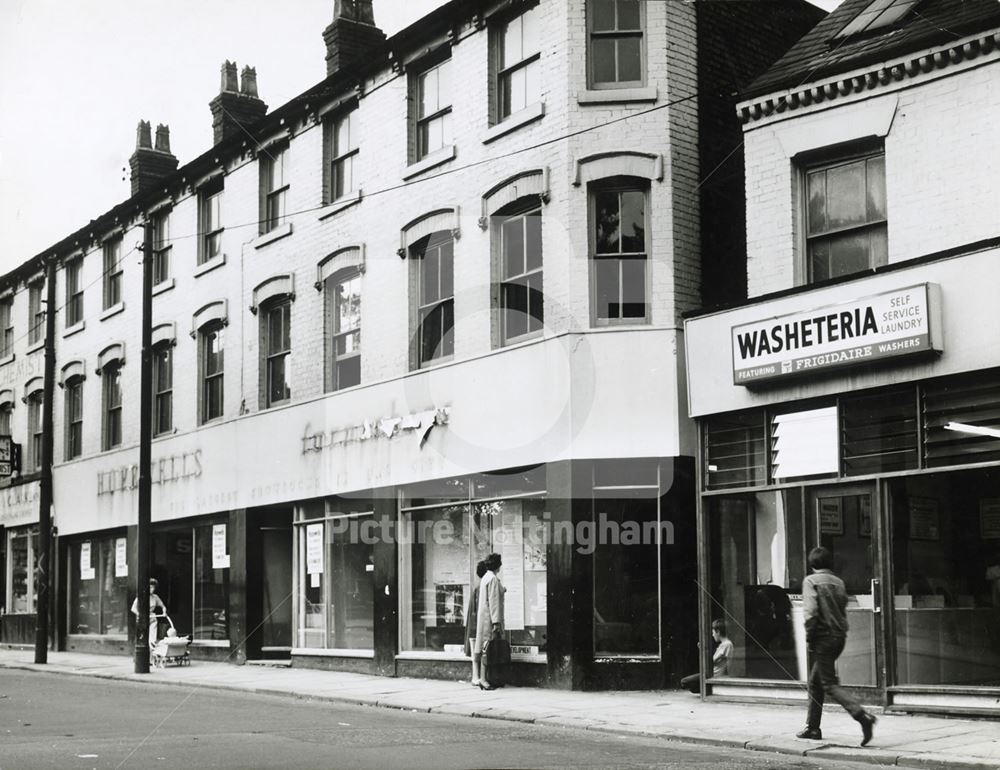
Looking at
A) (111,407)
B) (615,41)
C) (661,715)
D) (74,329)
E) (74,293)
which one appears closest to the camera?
(661,715)

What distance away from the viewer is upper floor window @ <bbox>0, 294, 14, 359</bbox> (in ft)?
117

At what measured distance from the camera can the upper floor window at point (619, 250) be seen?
17.5 m

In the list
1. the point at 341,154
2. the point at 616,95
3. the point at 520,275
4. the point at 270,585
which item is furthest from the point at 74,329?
the point at 616,95

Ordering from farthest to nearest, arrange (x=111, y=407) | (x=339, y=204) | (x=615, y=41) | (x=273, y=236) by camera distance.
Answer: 1. (x=111, y=407)
2. (x=273, y=236)
3. (x=339, y=204)
4. (x=615, y=41)

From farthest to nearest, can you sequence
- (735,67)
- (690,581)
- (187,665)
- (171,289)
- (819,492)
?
(171,289) < (187,665) < (735,67) < (690,581) < (819,492)

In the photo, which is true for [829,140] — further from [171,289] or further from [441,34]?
[171,289]

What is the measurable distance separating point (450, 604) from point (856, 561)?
682cm

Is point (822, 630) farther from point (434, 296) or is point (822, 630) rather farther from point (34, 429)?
point (34, 429)

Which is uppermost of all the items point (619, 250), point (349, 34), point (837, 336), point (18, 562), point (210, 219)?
point (349, 34)

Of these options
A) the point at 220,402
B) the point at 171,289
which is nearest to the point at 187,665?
the point at 220,402

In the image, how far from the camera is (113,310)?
29.2m

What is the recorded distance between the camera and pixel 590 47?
705 inches

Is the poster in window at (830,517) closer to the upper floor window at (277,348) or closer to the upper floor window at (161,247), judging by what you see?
the upper floor window at (277,348)

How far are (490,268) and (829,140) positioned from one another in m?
5.32
